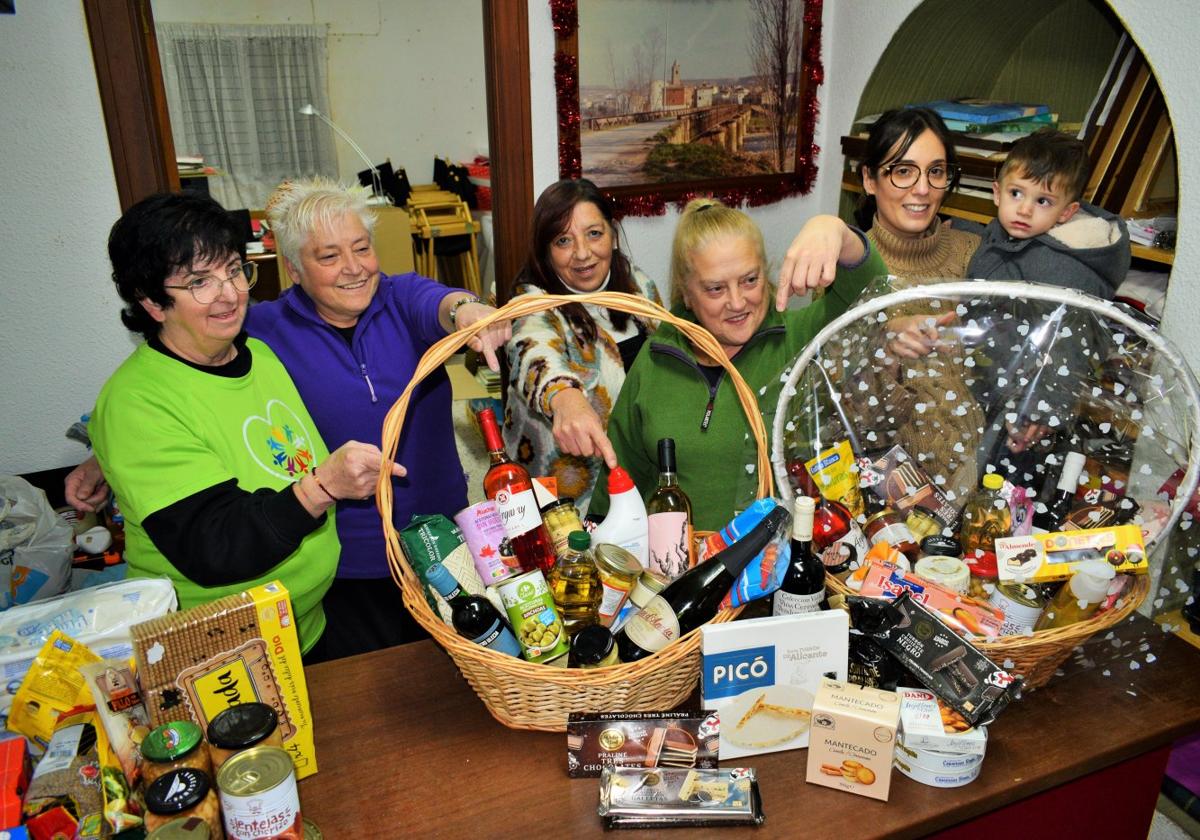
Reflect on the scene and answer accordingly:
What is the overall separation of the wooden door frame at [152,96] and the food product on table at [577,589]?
217 centimetres

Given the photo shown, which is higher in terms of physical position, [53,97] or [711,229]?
[53,97]

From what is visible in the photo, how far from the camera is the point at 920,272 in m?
2.04

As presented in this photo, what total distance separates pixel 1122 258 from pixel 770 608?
3.82 ft

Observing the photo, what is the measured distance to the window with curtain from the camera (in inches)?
253

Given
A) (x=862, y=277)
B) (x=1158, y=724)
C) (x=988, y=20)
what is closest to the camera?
(x=1158, y=724)

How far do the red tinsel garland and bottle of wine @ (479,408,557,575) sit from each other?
6.92 feet

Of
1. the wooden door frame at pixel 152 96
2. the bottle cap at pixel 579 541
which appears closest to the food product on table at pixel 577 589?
the bottle cap at pixel 579 541

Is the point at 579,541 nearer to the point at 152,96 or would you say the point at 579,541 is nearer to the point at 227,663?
the point at 227,663

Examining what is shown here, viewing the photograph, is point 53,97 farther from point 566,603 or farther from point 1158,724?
point 1158,724

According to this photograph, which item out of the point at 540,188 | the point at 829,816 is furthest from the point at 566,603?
the point at 540,188

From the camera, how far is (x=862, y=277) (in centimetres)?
154

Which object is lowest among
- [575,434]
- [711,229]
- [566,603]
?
[566,603]

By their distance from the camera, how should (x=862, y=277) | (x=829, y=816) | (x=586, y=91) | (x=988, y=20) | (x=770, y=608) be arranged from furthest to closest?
(x=586, y=91) → (x=988, y=20) → (x=862, y=277) → (x=770, y=608) → (x=829, y=816)

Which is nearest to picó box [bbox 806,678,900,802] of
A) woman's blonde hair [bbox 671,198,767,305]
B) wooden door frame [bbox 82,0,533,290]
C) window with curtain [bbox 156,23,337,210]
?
woman's blonde hair [bbox 671,198,767,305]
